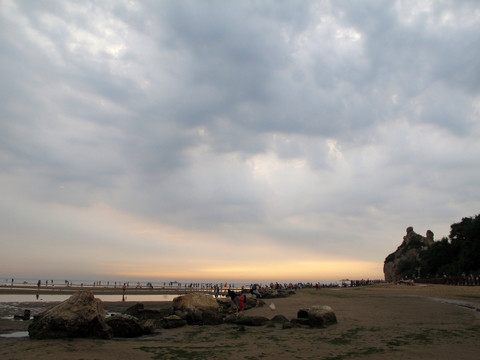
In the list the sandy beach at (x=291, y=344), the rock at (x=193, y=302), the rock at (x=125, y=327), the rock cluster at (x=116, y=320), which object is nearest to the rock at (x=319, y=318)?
the rock cluster at (x=116, y=320)

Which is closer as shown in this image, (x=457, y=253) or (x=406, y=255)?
(x=457, y=253)

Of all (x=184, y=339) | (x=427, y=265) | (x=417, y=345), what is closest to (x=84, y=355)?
(x=184, y=339)

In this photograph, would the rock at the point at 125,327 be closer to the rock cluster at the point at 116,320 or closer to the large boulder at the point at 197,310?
the rock cluster at the point at 116,320

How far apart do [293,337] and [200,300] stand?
8.99 meters

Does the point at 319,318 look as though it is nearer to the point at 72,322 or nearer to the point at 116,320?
the point at 116,320

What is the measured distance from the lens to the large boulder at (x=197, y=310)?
19.1 m

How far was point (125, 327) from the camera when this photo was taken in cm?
1465

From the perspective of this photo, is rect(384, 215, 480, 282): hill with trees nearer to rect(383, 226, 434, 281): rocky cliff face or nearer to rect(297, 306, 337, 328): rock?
rect(383, 226, 434, 281): rocky cliff face

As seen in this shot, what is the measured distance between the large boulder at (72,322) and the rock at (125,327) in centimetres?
117

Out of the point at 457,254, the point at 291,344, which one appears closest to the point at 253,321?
the point at 291,344

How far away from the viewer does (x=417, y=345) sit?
10953mm

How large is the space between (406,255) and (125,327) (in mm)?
127308

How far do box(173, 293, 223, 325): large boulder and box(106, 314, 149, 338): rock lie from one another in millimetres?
4545

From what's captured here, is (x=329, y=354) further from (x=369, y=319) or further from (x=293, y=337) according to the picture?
(x=369, y=319)
